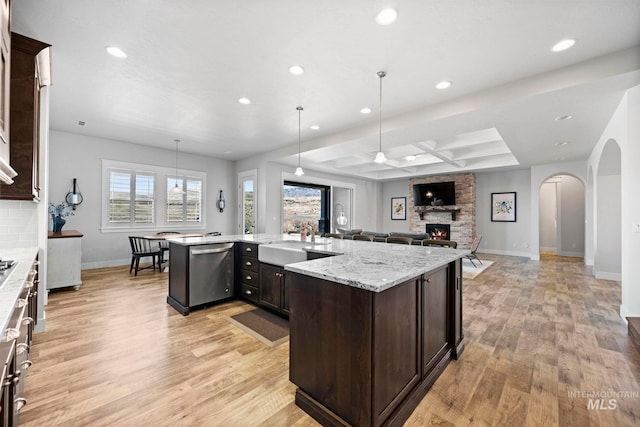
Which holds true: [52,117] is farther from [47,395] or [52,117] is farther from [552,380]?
[552,380]

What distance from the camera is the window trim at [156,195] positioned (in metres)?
5.86

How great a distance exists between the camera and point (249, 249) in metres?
3.57

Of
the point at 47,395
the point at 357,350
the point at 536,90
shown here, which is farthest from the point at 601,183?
the point at 47,395

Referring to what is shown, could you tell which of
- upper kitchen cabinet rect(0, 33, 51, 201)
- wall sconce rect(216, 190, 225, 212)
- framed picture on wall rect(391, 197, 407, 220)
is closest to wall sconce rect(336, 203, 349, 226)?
framed picture on wall rect(391, 197, 407, 220)

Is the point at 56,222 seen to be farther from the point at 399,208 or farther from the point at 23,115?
the point at 399,208

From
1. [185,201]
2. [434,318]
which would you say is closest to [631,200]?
[434,318]

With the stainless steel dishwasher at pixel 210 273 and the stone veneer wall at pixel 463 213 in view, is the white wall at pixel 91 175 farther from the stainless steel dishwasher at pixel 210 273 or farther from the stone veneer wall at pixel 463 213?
the stone veneer wall at pixel 463 213

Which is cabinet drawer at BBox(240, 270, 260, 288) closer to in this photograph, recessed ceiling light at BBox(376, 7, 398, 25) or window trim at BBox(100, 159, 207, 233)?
recessed ceiling light at BBox(376, 7, 398, 25)

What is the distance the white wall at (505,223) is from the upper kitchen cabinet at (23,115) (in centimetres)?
1007

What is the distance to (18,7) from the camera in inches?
82.4

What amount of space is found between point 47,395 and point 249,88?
11.1ft

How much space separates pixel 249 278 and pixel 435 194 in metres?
7.52

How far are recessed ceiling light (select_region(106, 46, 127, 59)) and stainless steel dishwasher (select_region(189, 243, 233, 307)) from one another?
2.13 metres

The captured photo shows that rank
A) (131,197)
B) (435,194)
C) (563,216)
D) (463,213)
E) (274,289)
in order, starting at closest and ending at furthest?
(274,289)
(131,197)
(563,216)
(463,213)
(435,194)
